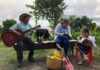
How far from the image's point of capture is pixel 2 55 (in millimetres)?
11766

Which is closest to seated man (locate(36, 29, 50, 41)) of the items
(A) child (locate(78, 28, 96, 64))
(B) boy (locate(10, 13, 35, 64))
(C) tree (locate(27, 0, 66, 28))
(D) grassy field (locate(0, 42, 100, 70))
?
(D) grassy field (locate(0, 42, 100, 70))

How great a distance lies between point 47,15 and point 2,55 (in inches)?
1169

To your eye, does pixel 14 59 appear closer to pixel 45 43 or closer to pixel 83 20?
pixel 45 43

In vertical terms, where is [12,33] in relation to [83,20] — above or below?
above

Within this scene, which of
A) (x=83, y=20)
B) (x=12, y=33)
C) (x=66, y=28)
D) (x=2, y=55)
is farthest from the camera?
(x=83, y=20)

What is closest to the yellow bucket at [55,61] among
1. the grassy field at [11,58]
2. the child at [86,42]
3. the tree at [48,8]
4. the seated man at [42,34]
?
the grassy field at [11,58]

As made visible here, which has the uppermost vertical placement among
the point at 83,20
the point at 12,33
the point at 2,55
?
the point at 12,33

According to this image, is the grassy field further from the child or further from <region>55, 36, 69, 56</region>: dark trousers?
<region>55, 36, 69, 56</region>: dark trousers

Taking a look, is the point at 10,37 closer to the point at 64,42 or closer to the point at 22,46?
the point at 22,46

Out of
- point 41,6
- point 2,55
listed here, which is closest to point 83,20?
point 41,6

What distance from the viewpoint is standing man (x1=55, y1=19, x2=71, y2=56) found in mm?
9914

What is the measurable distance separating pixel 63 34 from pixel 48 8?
32.5 meters

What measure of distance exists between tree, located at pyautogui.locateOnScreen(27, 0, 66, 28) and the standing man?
98.9 feet

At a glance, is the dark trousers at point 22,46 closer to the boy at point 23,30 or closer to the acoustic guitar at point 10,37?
the boy at point 23,30
